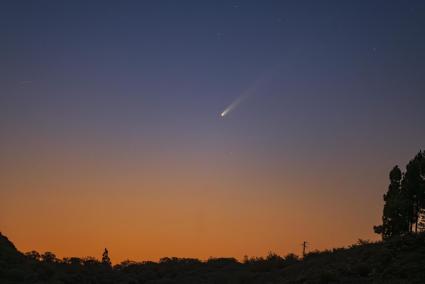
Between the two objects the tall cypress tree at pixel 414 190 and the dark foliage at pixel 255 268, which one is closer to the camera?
A: the dark foliage at pixel 255 268

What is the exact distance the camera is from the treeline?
181 ft

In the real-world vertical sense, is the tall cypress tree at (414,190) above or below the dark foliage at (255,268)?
above

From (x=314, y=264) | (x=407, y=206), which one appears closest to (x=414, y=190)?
(x=407, y=206)

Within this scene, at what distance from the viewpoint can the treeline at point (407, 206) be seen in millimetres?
55062

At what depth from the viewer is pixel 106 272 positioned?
210 feet

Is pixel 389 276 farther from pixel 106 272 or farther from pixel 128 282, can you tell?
pixel 106 272

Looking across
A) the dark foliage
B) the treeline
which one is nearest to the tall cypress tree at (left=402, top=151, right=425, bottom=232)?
the treeline

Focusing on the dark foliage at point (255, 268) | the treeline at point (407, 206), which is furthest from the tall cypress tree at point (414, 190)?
the dark foliage at point (255, 268)

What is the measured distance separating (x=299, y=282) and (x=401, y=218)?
81.8 feet

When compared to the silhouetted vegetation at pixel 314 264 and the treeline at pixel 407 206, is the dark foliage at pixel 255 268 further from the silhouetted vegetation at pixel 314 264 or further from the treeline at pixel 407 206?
the treeline at pixel 407 206

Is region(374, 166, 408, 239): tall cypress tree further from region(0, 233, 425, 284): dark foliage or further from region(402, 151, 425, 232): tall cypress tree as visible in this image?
region(0, 233, 425, 284): dark foliage

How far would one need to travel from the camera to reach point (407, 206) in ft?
180

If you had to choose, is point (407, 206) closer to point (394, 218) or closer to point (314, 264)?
→ point (394, 218)

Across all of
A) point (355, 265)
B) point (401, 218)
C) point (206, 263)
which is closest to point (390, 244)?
point (355, 265)
